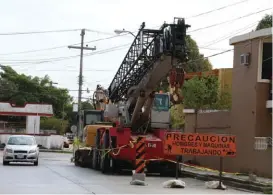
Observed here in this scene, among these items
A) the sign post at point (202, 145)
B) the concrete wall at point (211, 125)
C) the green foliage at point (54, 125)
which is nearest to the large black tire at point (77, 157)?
the concrete wall at point (211, 125)

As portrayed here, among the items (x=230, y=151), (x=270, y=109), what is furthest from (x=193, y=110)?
(x=230, y=151)

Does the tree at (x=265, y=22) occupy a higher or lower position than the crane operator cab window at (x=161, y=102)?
higher

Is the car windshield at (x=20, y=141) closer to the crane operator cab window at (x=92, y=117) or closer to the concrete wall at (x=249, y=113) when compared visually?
the crane operator cab window at (x=92, y=117)

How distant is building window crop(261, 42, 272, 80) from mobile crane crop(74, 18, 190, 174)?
4.13 metres

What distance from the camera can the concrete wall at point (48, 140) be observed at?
200 ft

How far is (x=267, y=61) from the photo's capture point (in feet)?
74.2

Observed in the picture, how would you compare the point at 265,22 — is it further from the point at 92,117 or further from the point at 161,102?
the point at 161,102

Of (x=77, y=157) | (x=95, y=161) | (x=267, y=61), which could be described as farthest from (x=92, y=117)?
(x=267, y=61)

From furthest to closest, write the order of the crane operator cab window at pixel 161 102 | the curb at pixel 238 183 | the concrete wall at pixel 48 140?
1. the concrete wall at pixel 48 140
2. the crane operator cab window at pixel 161 102
3. the curb at pixel 238 183

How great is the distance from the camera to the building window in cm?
2238

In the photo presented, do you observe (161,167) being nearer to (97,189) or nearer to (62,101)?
(97,189)

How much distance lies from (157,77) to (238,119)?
4.62m

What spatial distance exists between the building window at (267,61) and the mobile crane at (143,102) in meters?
4.13

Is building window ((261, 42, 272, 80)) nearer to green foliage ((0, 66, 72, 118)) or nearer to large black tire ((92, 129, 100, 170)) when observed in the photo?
large black tire ((92, 129, 100, 170))
